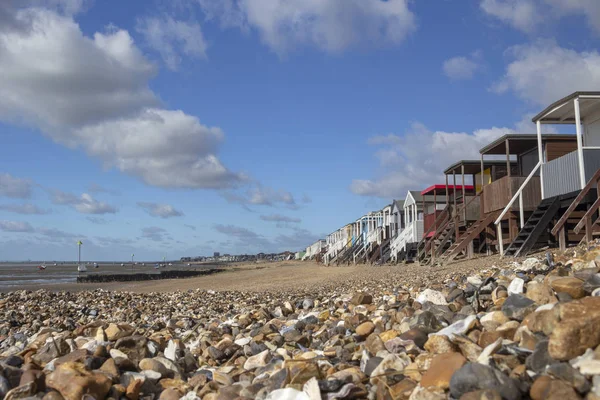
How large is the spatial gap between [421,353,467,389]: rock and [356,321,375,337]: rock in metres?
1.65

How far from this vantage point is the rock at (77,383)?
10.7 feet

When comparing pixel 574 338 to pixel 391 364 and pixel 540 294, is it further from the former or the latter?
pixel 540 294

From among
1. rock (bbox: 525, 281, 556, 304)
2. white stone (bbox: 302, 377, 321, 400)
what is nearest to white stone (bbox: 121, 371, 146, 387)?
white stone (bbox: 302, 377, 321, 400)

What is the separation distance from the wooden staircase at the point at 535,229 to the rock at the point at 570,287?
30.9 feet

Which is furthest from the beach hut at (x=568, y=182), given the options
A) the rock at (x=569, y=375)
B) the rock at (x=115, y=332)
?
the rock at (x=569, y=375)

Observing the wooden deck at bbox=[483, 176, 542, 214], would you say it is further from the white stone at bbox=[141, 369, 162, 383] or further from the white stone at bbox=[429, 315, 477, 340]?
the white stone at bbox=[141, 369, 162, 383]

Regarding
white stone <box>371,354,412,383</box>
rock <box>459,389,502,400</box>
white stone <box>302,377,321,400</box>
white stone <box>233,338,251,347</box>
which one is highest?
rock <box>459,389,502,400</box>

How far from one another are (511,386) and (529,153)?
1874 cm

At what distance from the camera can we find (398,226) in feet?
119

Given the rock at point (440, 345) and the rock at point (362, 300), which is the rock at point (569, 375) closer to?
the rock at point (440, 345)

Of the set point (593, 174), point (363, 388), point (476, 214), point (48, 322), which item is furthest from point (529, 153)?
point (363, 388)

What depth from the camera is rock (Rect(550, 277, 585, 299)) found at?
153 inches

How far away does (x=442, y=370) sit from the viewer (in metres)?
2.81

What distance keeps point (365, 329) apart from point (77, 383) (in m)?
2.45
